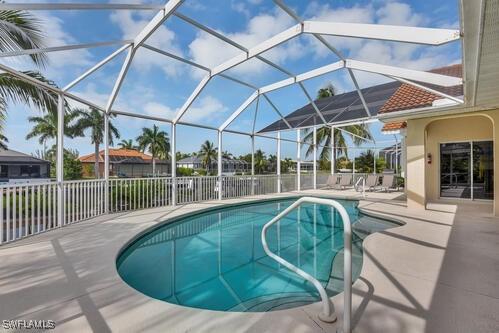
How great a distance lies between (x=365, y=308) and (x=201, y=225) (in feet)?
17.6

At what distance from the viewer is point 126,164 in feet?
139

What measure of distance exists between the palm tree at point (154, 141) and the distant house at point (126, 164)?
13.3ft

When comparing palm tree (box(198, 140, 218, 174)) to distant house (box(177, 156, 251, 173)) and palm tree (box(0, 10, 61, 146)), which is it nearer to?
distant house (box(177, 156, 251, 173))

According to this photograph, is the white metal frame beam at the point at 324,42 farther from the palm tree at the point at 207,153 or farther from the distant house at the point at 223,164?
the distant house at the point at 223,164

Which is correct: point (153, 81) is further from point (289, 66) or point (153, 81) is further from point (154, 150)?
point (154, 150)

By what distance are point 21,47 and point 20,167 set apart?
26.3 meters

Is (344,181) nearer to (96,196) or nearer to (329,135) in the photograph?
(329,135)

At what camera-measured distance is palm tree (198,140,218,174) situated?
45481 mm

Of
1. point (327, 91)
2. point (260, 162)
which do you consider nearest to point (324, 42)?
point (327, 91)

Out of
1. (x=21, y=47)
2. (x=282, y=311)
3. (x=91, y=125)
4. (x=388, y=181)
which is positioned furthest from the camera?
(x=91, y=125)

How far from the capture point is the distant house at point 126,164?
40.0 meters

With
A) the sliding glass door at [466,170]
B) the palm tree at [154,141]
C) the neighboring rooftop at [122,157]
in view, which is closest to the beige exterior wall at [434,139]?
the sliding glass door at [466,170]

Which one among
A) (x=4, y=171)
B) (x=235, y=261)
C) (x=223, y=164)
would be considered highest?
(x=223, y=164)

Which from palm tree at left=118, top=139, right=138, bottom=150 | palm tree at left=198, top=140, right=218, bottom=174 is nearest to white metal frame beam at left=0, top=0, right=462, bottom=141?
palm tree at left=198, top=140, right=218, bottom=174
